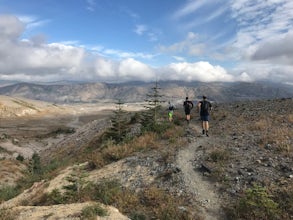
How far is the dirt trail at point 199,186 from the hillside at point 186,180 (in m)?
0.04

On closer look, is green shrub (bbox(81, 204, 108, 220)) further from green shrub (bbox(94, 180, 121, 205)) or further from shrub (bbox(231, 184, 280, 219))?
shrub (bbox(231, 184, 280, 219))

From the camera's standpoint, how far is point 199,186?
48.3 feet

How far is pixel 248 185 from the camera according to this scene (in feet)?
46.1

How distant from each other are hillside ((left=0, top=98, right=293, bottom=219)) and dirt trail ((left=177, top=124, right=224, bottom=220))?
0.13 feet

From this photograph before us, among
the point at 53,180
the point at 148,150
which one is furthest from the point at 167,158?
the point at 53,180

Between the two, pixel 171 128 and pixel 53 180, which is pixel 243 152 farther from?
pixel 53 180

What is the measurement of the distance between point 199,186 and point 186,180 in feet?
2.88

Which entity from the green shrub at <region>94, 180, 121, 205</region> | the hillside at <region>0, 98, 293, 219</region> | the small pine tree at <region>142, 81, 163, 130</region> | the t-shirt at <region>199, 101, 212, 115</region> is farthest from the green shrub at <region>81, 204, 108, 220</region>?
the small pine tree at <region>142, 81, 163, 130</region>

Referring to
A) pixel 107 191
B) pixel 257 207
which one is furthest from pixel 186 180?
pixel 257 207

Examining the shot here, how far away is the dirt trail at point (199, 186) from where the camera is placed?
12.6 meters

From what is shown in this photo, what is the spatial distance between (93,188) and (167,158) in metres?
5.02

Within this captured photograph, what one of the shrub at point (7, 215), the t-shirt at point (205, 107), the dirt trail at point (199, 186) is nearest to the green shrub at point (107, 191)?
the dirt trail at point (199, 186)

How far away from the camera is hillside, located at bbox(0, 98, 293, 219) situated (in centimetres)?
1225

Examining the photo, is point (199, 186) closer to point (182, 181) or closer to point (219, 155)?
point (182, 181)
